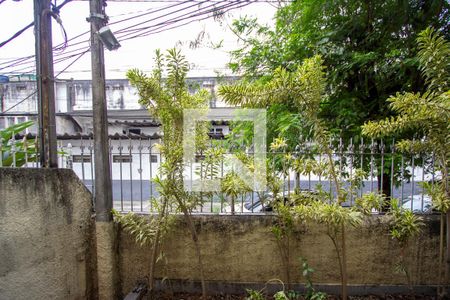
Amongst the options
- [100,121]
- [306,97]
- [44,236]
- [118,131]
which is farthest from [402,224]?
[118,131]

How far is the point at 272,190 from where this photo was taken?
8.25 feet

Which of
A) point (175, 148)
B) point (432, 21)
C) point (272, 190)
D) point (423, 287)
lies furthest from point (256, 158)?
point (432, 21)

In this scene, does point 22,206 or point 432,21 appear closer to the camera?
point 22,206

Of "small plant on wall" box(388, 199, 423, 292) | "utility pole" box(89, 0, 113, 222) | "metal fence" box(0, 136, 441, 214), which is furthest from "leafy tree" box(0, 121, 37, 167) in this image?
"small plant on wall" box(388, 199, 423, 292)

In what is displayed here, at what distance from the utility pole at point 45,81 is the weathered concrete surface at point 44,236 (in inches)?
12.2

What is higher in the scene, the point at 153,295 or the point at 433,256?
the point at 433,256

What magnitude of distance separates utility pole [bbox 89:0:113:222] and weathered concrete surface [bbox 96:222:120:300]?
0.43ft

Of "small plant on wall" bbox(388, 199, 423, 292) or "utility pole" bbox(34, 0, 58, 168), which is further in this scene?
"utility pole" bbox(34, 0, 58, 168)

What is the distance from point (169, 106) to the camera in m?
2.39

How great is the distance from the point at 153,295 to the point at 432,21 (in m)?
4.50

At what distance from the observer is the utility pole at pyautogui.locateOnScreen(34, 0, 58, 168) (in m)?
2.60

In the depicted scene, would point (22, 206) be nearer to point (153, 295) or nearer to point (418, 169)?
point (153, 295)

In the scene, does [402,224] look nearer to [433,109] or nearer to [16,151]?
[433,109]

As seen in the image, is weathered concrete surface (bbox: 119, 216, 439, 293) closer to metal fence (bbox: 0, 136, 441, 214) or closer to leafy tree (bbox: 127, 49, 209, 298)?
metal fence (bbox: 0, 136, 441, 214)
